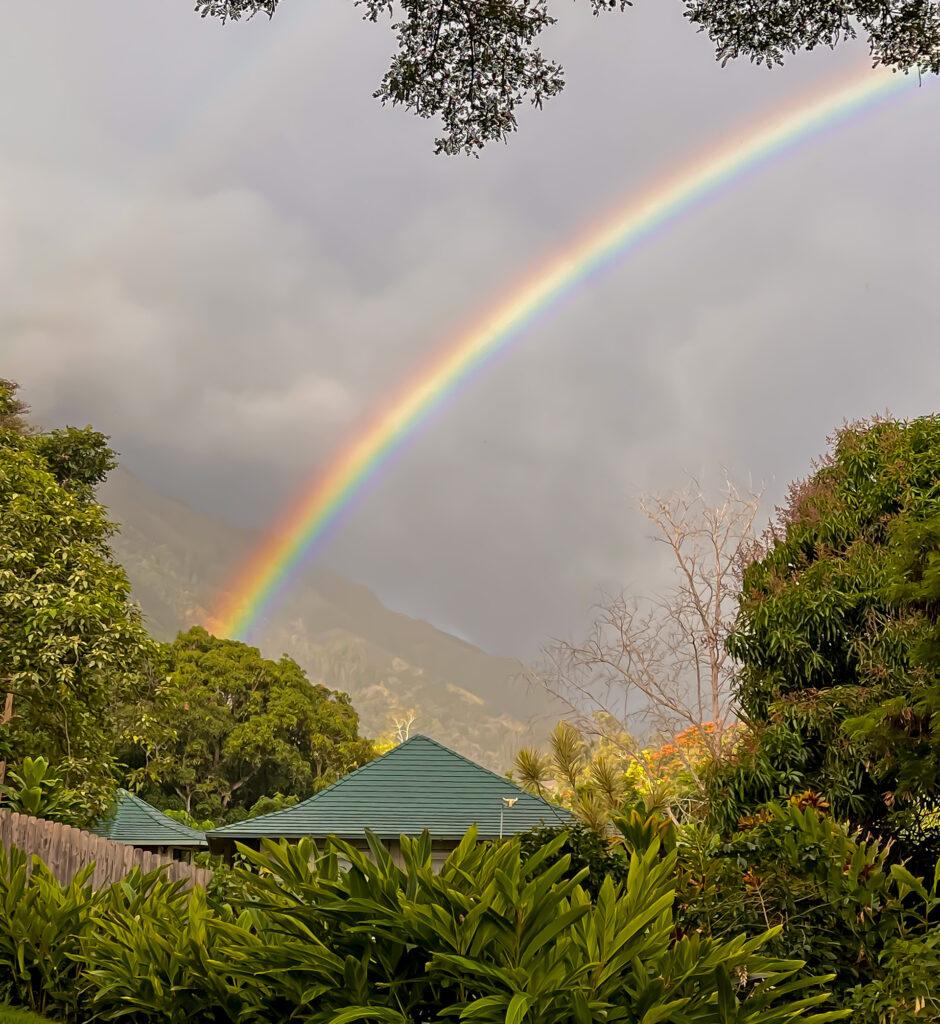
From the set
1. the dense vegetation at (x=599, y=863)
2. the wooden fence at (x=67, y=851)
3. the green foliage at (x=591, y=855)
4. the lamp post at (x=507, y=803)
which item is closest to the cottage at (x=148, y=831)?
the dense vegetation at (x=599, y=863)

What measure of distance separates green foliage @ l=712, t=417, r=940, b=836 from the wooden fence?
7635 mm

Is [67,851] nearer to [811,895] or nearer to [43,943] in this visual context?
[43,943]

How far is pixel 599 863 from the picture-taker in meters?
7.72

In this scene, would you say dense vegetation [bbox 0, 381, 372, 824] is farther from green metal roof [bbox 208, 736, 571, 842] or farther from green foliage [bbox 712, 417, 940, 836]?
green foliage [bbox 712, 417, 940, 836]

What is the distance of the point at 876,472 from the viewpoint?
14.4m

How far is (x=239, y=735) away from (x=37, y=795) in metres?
32.8

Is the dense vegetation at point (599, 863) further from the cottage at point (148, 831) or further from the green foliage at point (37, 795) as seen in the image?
the cottage at point (148, 831)

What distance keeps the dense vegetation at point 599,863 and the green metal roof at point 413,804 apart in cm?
304

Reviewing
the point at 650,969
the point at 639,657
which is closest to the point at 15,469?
the point at 639,657

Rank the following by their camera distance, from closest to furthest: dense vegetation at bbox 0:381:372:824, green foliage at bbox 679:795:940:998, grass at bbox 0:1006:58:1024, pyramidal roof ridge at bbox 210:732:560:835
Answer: green foliage at bbox 679:795:940:998, grass at bbox 0:1006:58:1024, dense vegetation at bbox 0:381:372:824, pyramidal roof ridge at bbox 210:732:560:835

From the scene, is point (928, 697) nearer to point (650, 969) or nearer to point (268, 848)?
point (650, 969)

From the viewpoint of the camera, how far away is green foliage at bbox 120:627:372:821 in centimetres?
4188

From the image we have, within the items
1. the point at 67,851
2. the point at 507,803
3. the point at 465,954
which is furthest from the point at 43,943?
A: the point at 507,803

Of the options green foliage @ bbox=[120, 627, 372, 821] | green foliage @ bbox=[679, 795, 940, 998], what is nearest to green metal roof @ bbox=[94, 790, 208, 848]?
green foliage @ bbox=[120, 627, 372, 821]
